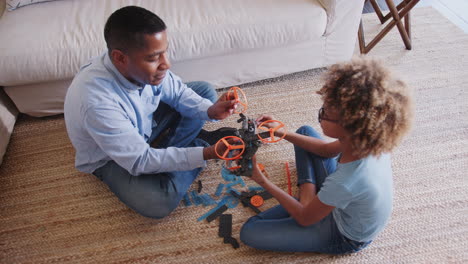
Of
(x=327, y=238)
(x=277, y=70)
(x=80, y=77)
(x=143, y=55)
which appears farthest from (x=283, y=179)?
(x=80, y=77)

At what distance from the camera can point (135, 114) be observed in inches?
49.9

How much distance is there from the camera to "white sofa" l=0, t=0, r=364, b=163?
1572 mm

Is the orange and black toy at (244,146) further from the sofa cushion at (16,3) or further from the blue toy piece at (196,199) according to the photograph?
the sofa cushion at (16,3)

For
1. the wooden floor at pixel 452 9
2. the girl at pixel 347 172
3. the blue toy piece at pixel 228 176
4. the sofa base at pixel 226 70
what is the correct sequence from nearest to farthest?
the girl at pixel 347 172
the blue toy piece at pixel 228 176
the sofa base at pixel 226 70
the wooden floor at pixel 452 9

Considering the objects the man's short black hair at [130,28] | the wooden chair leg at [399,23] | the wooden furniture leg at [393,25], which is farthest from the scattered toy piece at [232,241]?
the wooden chair leg at [399,23]

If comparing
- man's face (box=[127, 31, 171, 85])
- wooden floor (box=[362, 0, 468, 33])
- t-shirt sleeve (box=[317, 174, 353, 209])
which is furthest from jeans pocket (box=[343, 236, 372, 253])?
wooden floor (box=[362, 0, 468, 33])

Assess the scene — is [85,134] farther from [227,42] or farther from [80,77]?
[227,42]

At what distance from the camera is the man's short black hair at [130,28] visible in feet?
3.38

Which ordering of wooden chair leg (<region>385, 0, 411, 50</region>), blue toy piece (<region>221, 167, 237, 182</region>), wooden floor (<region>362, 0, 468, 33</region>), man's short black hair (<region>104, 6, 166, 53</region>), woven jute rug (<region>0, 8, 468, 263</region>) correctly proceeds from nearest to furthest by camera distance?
man's short black hair (<region>104, 6, 166, 53</region>) < woven jute rug (<region>0, 8, 468, 263</region>) < blue toy piece (<region>221, 167, 237, 182</region>) < wooden chair leg (<region>385, 0, 411, 50</region>) < wooden floor (<region>362, 0, 468, 33</region>)

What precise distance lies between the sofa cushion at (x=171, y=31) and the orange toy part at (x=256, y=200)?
28.8 inches

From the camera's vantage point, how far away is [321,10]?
168cm

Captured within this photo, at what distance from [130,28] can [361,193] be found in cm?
83

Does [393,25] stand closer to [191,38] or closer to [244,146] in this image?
[191,38]

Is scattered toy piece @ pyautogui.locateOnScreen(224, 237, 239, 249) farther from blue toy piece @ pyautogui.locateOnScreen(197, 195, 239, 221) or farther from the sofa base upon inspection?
the sofa base
